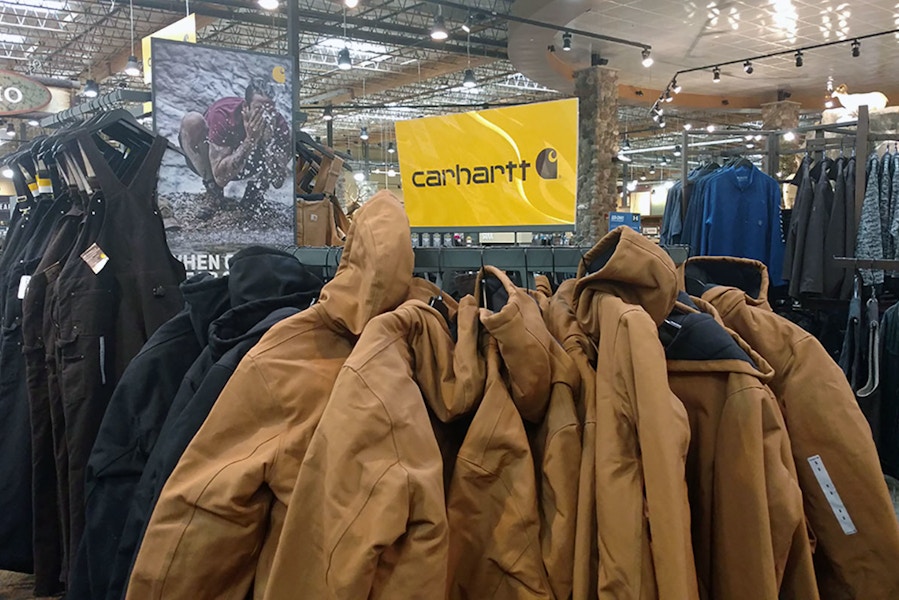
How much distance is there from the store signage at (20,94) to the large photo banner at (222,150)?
1817 mm

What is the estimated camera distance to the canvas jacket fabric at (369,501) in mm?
1049

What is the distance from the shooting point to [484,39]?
10.9 m

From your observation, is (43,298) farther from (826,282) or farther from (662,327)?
(826,282)

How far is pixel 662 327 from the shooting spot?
1.29 metres

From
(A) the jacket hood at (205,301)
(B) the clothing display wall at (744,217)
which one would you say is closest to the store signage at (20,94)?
(A) the jacket hood at (205,301)

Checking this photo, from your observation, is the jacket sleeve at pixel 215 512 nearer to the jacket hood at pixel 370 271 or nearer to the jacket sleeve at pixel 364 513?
the jacket sleeve at pixel 364 513

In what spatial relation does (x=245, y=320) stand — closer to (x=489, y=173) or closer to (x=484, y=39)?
(x=489, y=173)

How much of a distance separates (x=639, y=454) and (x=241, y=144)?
6.39 feet

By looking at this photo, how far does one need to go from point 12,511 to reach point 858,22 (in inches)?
398

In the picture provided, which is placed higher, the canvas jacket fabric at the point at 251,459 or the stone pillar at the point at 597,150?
the stone pillar at the point at 597,150

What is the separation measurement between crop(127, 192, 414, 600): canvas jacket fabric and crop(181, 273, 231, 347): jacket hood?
16.9 inches

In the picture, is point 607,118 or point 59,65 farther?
point 59,65

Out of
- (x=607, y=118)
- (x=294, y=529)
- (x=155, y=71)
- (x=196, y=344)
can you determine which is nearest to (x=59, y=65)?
(x=607, y=118)

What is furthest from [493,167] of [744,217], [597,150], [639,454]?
[597,150]
